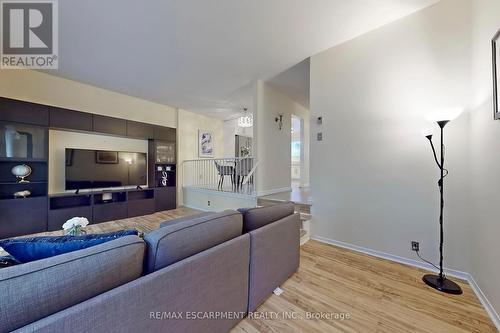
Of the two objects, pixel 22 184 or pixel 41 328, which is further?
pixel 22 184

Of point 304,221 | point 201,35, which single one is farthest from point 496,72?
point 201,35

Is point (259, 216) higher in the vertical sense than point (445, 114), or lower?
lower

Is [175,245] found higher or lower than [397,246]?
higher

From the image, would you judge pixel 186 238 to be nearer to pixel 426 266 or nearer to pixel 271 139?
pixel 426 266

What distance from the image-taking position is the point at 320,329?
1480 millimetres

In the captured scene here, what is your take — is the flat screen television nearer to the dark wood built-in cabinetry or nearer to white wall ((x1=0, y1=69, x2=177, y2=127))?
the dark wood built-in cabinetry

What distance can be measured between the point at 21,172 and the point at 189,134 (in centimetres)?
366

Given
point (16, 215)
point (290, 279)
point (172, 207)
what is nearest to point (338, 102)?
point (290, 279)

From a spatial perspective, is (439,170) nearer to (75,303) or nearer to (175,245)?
(175,245)

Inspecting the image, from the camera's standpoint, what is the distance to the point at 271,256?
1784 millimetres

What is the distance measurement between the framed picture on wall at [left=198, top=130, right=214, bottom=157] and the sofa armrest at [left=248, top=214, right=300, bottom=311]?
4.99 meters

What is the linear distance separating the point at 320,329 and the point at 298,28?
322cm

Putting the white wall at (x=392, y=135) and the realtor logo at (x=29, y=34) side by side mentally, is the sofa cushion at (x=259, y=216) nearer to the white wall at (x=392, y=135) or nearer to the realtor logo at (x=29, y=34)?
the white wall at (x=392, y=135)

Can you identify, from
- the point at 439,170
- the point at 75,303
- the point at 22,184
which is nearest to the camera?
the point at 75,303
